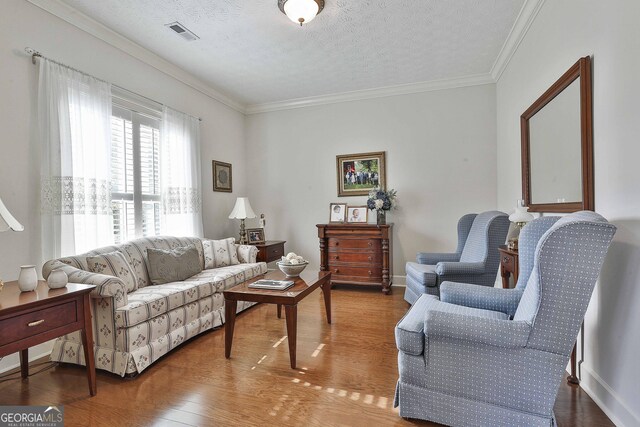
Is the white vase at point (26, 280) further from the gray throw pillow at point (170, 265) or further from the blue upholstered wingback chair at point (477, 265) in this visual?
the blue upholstered wingback chair at point (477, 265)

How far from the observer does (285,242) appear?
503 centimetres

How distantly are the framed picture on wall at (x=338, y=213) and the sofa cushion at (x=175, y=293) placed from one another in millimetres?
1548

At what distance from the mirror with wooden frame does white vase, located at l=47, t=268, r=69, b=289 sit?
131 inches

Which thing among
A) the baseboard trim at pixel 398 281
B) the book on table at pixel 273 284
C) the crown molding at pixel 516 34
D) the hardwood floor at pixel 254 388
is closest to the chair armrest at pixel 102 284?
the hardwood floor at pixel 254 388

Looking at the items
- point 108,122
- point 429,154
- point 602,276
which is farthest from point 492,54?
point 108,122

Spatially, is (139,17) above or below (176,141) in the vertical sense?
above

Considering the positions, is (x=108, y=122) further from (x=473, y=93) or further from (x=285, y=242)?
(x=473, y=93)

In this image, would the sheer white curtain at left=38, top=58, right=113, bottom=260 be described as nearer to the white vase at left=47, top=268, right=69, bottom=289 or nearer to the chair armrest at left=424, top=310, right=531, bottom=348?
the white vase at left=47, top=268, right=69, bottom=289

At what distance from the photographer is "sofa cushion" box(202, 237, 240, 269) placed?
12.2ft

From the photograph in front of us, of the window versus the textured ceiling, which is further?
the window

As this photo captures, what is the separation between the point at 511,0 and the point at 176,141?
3649 millimetres

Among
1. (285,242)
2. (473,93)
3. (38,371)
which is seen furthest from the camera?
(285,242)

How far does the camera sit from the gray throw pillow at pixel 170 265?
298 cm

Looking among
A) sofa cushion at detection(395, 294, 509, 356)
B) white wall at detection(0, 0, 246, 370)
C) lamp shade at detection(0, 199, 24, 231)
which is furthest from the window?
sofa cushion at detection(395, 294, 509, 356)
